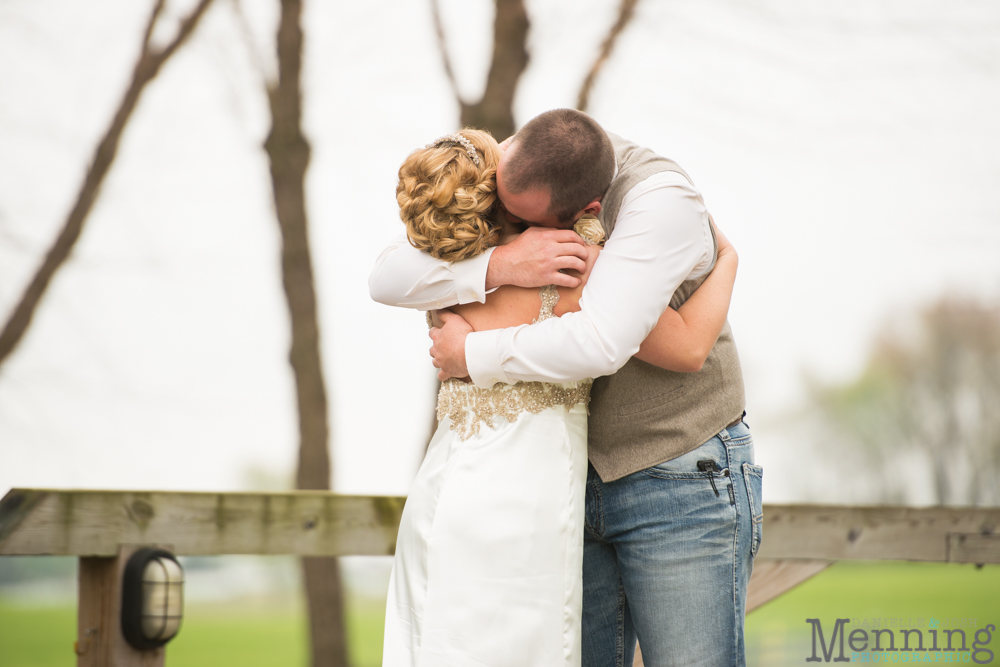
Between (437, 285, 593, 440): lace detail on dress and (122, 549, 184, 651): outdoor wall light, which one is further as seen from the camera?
(122, 549, 184, 651): outdoor wall light

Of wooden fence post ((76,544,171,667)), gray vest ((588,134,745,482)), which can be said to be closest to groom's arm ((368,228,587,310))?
gray vest ((588,134,745,482))

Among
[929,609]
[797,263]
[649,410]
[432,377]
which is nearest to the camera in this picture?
[649,410]

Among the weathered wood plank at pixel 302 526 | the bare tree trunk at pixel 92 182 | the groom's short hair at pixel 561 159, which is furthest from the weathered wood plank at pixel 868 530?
the bare tree trunk at pixel 92 182

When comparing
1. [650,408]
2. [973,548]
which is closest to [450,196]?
[650,408]

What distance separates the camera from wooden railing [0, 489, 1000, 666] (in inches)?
55.1

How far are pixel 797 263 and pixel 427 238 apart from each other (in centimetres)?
313

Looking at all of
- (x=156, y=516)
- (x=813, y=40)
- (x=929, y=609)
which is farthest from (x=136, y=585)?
(x=929, y=609)

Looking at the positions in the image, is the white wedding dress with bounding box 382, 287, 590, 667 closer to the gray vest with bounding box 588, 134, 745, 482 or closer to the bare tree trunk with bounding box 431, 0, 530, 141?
the gray vest with bounding box 588, 134, 745, 482

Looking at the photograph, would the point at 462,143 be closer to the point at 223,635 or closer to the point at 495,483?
the point at 495,483

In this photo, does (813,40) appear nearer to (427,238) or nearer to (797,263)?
(797,263)

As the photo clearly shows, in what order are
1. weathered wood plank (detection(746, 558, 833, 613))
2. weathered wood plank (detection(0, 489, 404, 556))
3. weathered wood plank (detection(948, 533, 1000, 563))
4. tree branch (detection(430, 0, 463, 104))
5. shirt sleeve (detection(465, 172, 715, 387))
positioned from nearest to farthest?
shirt sleeve (detection(465, 172, 715, 387))
weathered wood plank (detection(0, 489, 404, 556))
weathered wood plank (detection(746, 558, 833, 613))
weathered wood plank (detection(948, 533, 1000, 563))
tree branch (detection(430, 0, 463, 104))

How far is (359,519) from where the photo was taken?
1689mm

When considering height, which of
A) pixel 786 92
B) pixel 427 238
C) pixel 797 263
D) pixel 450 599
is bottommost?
pixel 450 599

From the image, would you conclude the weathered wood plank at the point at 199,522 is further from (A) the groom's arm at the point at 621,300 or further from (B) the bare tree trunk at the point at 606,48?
(B) the bare tree trunk at the point at 606,48
